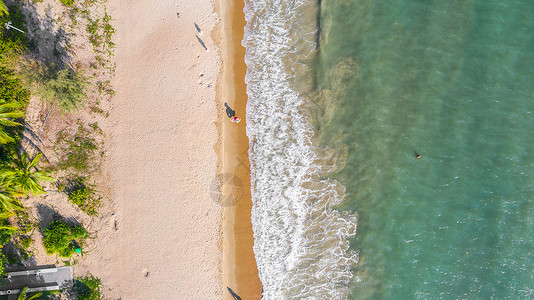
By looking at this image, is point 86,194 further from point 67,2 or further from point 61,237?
point 67,2

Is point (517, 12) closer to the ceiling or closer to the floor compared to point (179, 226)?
closer to the ceiling

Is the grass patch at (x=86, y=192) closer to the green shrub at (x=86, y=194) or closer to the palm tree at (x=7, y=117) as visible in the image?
the green shrub at (x=86, y=194)

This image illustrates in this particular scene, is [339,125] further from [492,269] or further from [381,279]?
[492,269]

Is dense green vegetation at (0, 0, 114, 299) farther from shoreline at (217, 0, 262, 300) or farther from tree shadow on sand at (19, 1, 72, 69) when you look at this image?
shoreline at (217, 0, 262, 300)

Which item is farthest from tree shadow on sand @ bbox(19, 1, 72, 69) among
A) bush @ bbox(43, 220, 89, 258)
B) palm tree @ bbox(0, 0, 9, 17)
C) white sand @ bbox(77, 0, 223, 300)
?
bush @ bbox(43, 220, 89, 258)

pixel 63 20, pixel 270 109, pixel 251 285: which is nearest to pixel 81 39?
pixel 63 20

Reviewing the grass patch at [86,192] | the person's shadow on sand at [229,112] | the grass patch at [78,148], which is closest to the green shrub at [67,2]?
the grass patch at [78,148]

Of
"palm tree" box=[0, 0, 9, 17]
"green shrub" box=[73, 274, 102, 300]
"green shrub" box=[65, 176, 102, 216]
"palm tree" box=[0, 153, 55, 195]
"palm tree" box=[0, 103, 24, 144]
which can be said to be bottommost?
"green shrub" box=[73, 274, 102, 300]

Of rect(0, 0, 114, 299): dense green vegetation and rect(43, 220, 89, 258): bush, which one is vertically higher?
rect(0, 0, 114, 299): dense green vegetation
